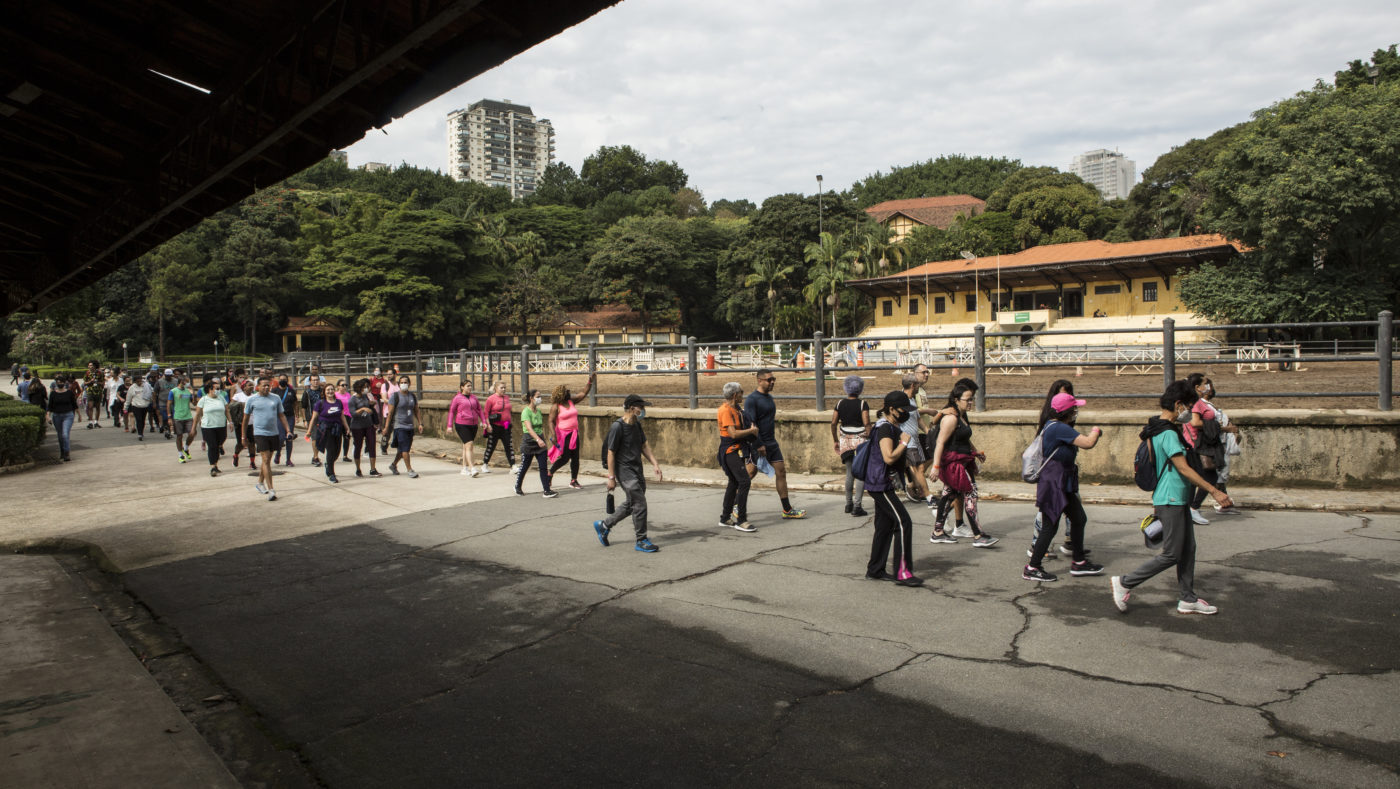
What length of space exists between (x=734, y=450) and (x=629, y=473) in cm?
142

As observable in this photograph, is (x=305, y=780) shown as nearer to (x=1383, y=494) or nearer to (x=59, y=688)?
(x=59, y=688)

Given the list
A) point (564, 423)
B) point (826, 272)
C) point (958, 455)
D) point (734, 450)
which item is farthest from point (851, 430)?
point (826, 272)

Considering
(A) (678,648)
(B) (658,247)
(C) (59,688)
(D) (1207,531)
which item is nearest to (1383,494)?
(D) (1207,531)

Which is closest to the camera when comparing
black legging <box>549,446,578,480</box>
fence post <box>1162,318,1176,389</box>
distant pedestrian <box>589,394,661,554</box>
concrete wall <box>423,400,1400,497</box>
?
distant pedestrian <box>589,394,661,554</box>

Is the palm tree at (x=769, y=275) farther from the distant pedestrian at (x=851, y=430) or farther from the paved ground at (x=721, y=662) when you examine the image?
the paved ground at (x=721, y=662)

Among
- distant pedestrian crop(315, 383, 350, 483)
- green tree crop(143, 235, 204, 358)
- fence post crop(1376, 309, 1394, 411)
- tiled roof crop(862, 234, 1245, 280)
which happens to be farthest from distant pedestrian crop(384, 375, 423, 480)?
green tree crop(143, 235, 204, 358)

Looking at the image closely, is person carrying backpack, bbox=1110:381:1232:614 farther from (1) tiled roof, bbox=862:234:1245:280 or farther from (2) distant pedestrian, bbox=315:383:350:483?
(1) tiled roof, bbox=862:234:1245:280

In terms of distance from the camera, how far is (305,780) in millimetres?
4113

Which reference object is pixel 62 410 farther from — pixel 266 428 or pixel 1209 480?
pixel 1209 480

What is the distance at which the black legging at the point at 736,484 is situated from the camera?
9.57 metres

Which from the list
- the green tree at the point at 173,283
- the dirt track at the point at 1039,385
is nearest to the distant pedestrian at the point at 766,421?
the dirt track at the point at 1039,385

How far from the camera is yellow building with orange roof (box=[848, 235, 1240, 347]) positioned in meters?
45.5

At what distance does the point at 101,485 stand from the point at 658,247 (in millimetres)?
59025

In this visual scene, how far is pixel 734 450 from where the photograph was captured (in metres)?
9.76
